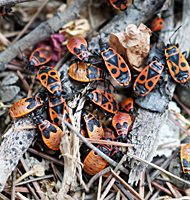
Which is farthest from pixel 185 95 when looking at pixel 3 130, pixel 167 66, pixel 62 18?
pixel 3 130

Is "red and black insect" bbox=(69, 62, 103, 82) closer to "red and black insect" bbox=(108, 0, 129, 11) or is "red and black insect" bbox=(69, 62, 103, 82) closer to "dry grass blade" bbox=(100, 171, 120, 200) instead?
"red and black insect" bbox=(108, 0, 129, 11)

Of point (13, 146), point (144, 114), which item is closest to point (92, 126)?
point (144, 114)

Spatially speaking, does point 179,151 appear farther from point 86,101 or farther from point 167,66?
point 86,101

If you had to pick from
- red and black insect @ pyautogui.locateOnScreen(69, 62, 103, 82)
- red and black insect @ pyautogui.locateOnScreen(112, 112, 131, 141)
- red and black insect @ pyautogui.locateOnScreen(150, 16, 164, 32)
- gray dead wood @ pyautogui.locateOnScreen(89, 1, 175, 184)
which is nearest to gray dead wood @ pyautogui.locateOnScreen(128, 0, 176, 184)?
gray dead wood @ pyautogui.locateOnScreen(89, 1, 175, 184)

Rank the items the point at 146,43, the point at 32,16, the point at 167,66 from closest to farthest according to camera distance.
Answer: the point at 146,43
the point at 167,66
the point at 32,16

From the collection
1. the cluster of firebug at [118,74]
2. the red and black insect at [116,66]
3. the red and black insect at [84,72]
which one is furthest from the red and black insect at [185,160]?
the red and black insect at [84,72]
